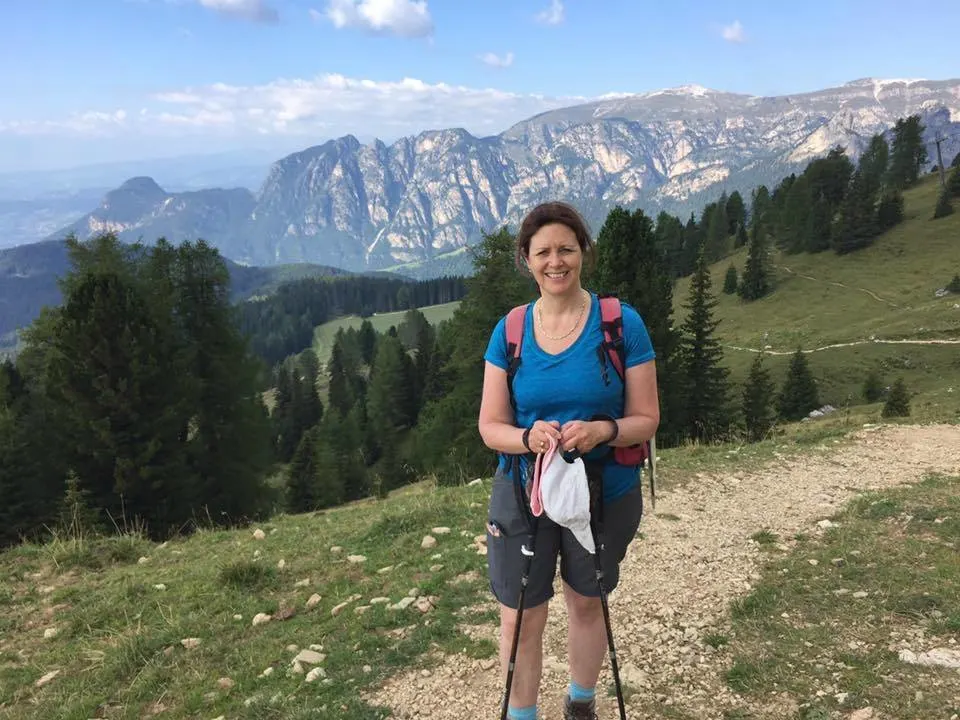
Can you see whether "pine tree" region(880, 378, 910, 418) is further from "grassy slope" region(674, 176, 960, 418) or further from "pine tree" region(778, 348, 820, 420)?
"pine tree" region(778, 348, 820, 420)

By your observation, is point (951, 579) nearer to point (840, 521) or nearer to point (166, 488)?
point (840, 521)

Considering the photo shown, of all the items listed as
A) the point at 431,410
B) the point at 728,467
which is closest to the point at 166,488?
the point at 431,410

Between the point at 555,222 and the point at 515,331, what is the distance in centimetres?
70

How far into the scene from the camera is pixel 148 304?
21.0m

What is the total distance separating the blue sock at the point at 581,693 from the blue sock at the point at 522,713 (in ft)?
1.09

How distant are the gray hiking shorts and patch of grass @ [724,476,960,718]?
2166 mm

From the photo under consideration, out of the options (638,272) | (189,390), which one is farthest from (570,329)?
(638,272)

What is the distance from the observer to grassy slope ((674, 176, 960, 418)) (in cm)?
3947

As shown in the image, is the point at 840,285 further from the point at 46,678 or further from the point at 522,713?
the point at 46,678

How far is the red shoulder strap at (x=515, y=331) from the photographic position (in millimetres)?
3382

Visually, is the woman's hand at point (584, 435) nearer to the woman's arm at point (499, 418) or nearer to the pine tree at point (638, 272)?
the woman's arm at point (499, 418)

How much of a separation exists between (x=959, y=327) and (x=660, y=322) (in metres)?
34.6

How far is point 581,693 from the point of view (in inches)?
153

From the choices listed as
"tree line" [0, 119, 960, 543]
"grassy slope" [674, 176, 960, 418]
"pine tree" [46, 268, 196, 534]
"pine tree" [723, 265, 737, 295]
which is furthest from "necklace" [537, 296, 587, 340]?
"pine tree" [723, 265, 737, 295]
